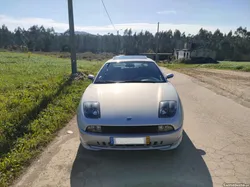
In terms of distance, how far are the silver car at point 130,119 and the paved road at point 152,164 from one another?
0.33 m

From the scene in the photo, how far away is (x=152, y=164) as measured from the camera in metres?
2.77

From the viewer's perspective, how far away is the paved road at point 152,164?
243 centimetres

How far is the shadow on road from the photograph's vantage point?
7.89 feet

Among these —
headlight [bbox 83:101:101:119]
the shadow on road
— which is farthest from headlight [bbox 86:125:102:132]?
the shadow on road

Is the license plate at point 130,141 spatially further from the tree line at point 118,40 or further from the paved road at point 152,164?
the tree line at point 118,40

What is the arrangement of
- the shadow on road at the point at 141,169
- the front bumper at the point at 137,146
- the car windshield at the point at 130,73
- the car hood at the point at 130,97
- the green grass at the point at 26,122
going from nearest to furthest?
the shadow on road at the point at 141,169 < the front bumper at the point at 137,146 < the car hood at the point at 130,97 < the green grass at the point at 26,122 < the car windshield at the point at 130,73

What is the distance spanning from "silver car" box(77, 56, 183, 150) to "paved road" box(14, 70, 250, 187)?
33 centimetres

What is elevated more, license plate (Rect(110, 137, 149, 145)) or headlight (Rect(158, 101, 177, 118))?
headlight (Rect(158, 101, 177, 118))

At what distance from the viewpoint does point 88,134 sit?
8.61 feet

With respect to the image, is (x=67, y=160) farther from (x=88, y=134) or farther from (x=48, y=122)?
(x=48, y=122)

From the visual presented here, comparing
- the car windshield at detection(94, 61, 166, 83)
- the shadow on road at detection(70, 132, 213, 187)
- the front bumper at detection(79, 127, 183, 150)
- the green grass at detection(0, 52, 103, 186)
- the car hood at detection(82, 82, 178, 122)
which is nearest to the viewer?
the shadow on road at detection(70, 132, 213, 187)

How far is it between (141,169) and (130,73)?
2.01 meters

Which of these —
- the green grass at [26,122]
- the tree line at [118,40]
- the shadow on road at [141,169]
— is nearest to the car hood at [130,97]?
the shadow on road at [141,169]

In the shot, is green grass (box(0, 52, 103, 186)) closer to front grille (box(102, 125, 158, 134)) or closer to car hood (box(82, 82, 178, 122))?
car hood (box(82, 82, 178, 122))
